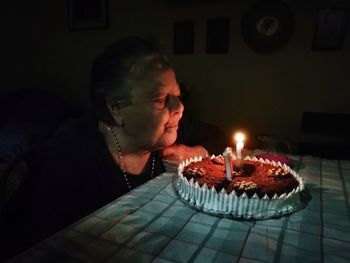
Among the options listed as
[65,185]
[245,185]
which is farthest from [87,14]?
[245,185]

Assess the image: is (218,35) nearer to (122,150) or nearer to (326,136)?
(326,136)

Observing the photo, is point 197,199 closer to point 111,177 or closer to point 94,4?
point 111,177

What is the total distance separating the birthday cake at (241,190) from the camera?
81 cm

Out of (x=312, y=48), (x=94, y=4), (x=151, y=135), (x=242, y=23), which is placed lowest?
(x=151, y=135)

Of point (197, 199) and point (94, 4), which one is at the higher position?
point (94, 4)

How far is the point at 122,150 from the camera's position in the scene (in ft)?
3.75

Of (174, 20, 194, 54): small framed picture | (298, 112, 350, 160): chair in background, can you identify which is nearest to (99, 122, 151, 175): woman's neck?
(298, 112, 350, 160): chair in background

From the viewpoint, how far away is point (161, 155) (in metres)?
1.30

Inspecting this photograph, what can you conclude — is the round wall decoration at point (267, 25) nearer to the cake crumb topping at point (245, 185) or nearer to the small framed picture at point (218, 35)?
the small framed picture at point (218, 35)

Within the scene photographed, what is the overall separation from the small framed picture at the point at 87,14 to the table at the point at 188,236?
282cm

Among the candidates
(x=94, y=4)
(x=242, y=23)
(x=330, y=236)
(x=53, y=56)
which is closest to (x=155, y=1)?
(x=94, y=4)

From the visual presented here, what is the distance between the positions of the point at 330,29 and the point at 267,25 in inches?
18.7

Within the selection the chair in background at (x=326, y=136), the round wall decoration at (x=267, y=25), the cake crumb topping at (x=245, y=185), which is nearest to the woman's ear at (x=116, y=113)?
the cake crumb topping at (x=245, y=185)

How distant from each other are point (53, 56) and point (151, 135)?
10.2 feet
